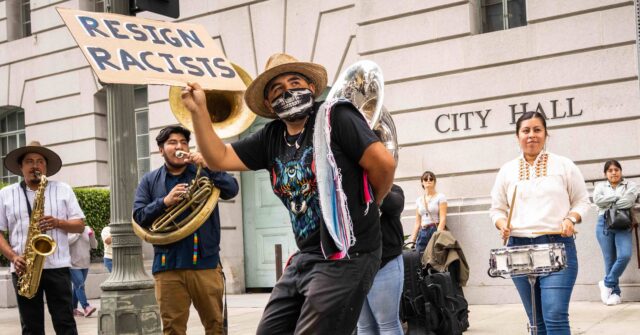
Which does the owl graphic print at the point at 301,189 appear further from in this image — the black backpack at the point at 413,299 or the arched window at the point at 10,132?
the arched window at the point at 10,132

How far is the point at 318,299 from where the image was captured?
4246 mm

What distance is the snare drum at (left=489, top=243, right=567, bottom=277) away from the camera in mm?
5539

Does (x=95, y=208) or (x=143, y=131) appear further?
(x=143, y=131)

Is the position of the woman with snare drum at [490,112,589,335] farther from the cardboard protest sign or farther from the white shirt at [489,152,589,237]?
the cardboard protest sign

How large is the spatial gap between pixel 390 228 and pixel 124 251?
10.0 ft

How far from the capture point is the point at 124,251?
7.76 metres

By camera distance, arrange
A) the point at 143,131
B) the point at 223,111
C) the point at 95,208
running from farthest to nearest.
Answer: the point at 143,131 < the point at 95,208 < the point at 223,111

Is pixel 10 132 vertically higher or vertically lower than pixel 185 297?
higher

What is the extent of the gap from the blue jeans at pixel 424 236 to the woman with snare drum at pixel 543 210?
19.3 ft

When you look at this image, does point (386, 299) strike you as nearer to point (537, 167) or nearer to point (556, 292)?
point (556, 292)

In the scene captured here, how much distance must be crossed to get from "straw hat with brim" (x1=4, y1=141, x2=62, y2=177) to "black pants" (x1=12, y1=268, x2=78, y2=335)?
1095 mm

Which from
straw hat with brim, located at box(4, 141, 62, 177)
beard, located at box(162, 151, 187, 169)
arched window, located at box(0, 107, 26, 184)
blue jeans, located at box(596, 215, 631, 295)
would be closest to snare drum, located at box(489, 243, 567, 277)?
beard, located at box(162, 151, 187, 169)

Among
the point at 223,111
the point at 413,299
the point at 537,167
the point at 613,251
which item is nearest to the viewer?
the point at 537,167

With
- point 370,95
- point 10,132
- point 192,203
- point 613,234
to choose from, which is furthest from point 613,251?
point 10,132
